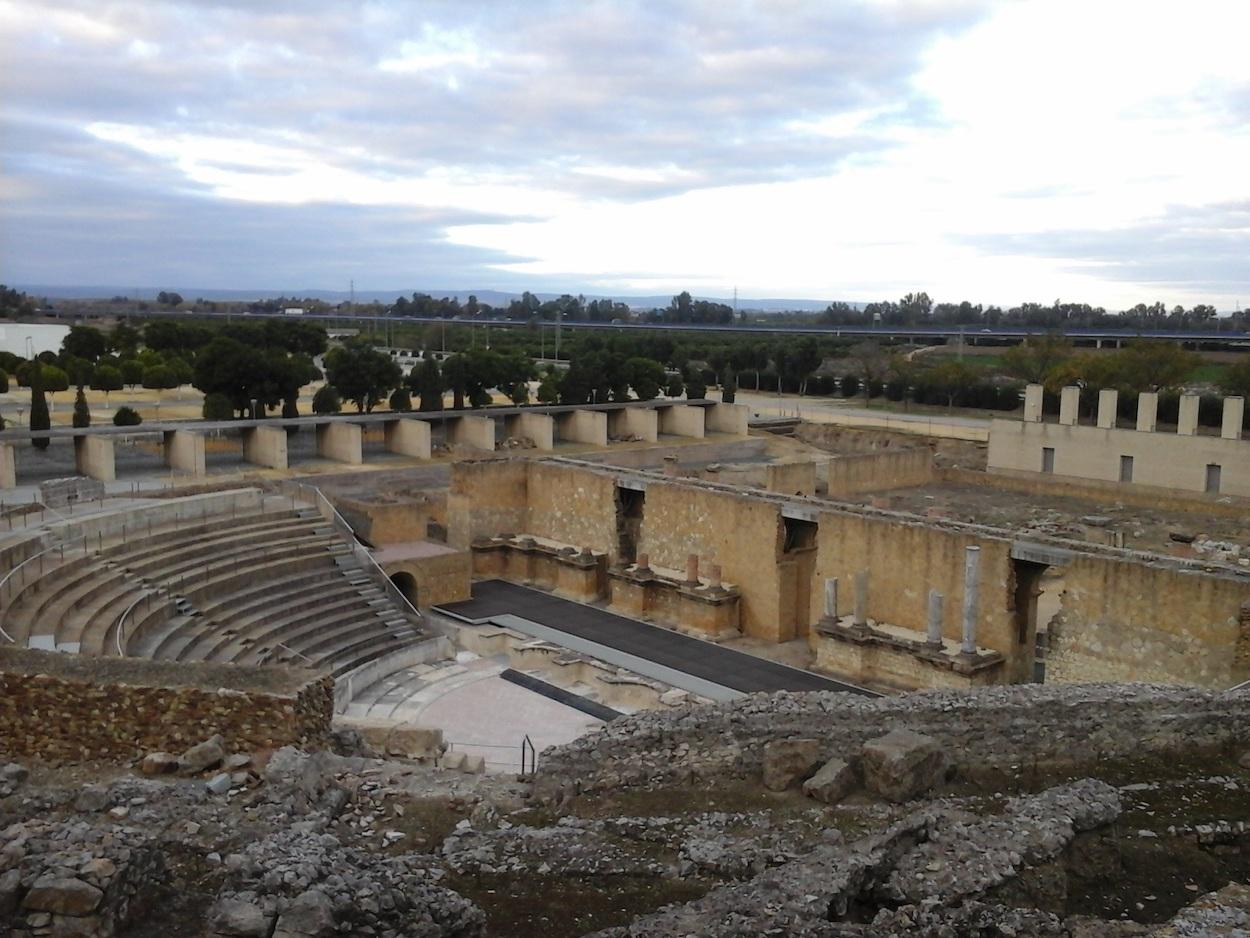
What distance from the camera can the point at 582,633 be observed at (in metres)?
20.4

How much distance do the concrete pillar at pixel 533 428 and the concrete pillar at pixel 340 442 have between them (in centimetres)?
630

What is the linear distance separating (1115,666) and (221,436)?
27823 millimetres

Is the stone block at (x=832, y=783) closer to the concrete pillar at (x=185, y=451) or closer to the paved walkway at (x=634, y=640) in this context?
the paved walkway at (x=634, y=640)

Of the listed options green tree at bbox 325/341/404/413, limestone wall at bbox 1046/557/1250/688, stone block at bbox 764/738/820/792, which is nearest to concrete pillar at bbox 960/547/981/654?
limestone wall at bbox 1046/557/1250/688

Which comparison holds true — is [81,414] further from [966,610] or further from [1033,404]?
[1033,404]

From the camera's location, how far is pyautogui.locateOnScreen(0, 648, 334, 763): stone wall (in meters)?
9.09

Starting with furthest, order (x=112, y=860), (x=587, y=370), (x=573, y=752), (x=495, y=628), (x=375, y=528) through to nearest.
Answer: (x=587, y=370), (x=375, y=528), (x=495, y=628), (x=573, y=752), (x=112, y=860)

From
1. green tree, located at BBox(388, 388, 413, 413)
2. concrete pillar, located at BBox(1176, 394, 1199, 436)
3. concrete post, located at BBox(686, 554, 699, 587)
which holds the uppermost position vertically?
concrete pillar, located at BBox(1176, 394, 1199, 436)

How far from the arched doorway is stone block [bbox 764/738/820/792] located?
44.4 ft

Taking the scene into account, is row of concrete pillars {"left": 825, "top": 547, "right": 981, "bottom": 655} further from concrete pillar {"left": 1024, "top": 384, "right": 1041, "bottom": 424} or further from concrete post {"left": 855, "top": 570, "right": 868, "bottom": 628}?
concrete pillar {"left": 1024, "top": 384, "right": 1041, "bottom": 424}

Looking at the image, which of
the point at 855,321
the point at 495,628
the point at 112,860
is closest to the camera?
the point at 112,860

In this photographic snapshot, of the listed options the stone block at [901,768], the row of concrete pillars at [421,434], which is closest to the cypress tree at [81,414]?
the row of concrete pillars at [421,434]

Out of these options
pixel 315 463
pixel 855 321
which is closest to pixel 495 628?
pixel 315 463

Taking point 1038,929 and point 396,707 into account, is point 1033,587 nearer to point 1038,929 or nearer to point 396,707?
point 396,707
